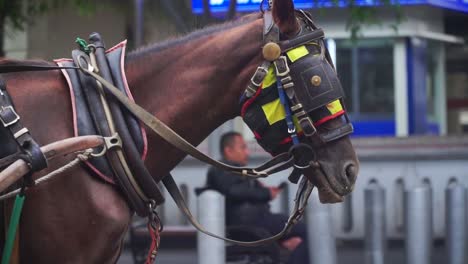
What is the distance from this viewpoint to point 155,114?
3613 millimetres

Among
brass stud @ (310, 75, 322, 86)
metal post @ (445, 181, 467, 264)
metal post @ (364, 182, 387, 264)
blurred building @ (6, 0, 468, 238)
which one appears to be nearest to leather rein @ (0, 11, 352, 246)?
brass stud @ (310, 75, 322, 86)

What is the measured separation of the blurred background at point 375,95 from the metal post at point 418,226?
0.7 inches

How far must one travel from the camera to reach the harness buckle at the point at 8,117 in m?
3.14

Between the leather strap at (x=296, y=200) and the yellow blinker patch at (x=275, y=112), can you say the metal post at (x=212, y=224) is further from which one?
the yellow blinker patch at (x=275, y=112)

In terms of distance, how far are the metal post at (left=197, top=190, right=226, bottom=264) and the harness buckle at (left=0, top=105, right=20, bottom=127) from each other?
374 cm

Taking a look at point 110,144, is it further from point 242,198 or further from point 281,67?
point 242,198

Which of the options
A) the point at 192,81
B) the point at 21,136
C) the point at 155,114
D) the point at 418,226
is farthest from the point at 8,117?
the point at 418,226

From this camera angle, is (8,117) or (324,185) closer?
(8,117)

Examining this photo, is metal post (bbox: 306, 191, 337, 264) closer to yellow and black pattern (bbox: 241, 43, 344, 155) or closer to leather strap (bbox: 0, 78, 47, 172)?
yellow and black pattern (bbox: 241, 43, 344, 155)

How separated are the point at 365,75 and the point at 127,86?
475 inches

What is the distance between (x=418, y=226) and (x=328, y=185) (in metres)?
4.43

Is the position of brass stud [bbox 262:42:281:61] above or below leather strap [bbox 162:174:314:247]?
above

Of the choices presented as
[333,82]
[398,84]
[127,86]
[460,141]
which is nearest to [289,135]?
[333,82]

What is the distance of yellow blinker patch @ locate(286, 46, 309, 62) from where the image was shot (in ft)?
11.8
